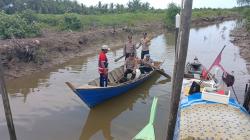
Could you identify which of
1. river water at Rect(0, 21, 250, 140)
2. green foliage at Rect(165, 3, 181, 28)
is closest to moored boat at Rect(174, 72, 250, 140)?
river water at Rect(0, 21, 250, 140)

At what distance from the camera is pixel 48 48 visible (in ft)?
54.2

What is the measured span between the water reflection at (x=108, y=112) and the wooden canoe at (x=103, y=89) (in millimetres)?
261

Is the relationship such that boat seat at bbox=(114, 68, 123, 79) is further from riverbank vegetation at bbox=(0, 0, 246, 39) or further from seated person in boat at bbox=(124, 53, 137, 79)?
riverbank vegetation at bbox=(0, 0, 246, 39)

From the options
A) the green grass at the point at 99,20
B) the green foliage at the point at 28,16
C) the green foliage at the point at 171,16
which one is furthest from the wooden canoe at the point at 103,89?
the green foliage at the point at 171,16

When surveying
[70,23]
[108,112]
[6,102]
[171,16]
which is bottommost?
[108,112]

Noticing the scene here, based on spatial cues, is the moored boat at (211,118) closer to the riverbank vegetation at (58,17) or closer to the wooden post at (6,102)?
the wooden post at (6,102)

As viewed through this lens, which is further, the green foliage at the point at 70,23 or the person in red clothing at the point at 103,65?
the green foliage at the point at 70,23

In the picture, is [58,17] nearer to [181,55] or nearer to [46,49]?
[46,49]

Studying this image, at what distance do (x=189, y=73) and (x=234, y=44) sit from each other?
13771mm

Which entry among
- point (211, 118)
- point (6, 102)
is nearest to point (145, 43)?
point (211, 118)

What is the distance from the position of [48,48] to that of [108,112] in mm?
7808

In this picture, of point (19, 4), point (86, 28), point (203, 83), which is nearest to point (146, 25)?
point (86, 28)

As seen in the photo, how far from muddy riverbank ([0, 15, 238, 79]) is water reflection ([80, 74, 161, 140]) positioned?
4902mm

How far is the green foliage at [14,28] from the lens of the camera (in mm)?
15695
